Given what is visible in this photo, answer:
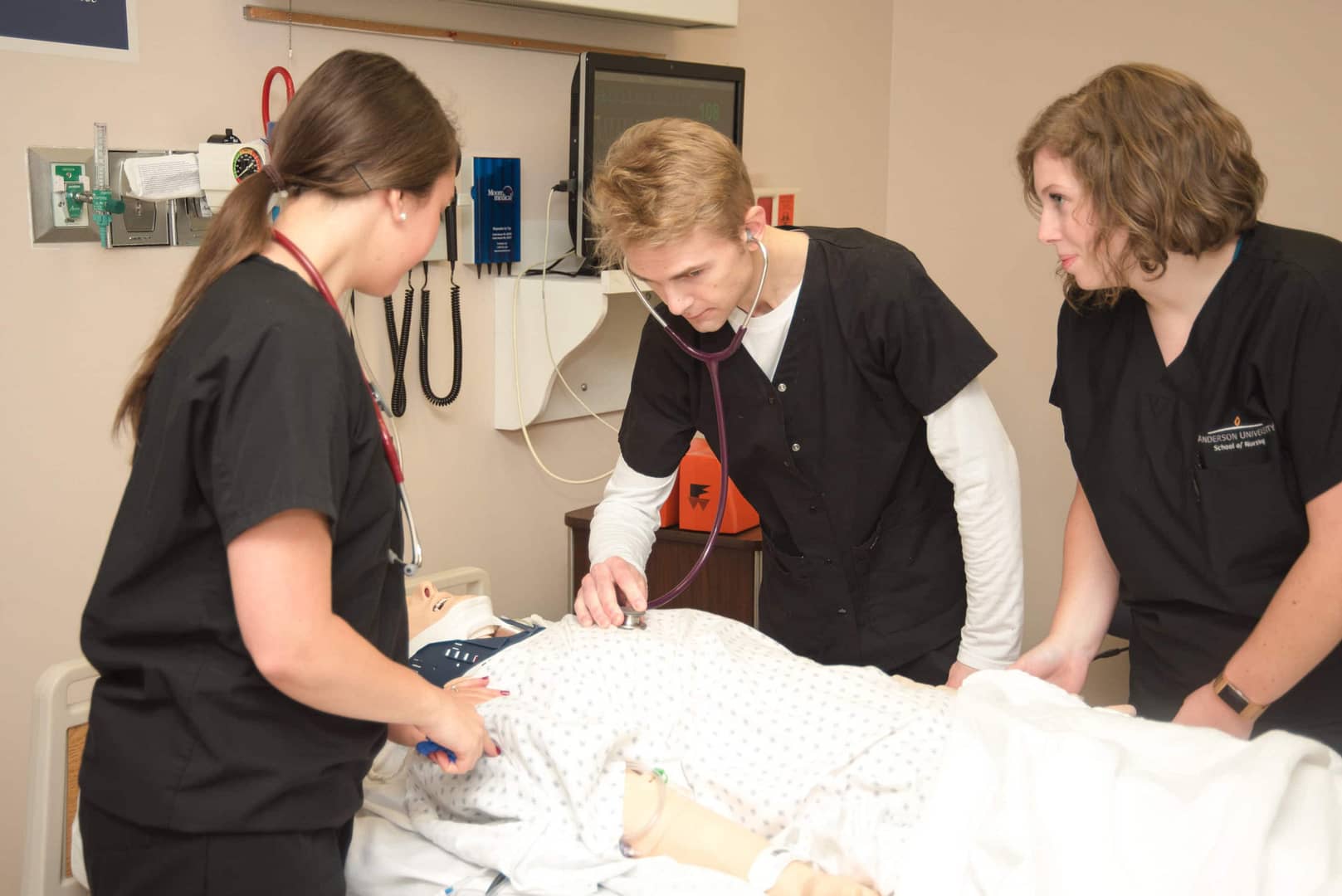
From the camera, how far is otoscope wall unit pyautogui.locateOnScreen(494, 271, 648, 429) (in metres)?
2.41

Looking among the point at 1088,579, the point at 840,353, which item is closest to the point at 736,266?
the point at 840,353

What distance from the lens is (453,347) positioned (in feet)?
7.89

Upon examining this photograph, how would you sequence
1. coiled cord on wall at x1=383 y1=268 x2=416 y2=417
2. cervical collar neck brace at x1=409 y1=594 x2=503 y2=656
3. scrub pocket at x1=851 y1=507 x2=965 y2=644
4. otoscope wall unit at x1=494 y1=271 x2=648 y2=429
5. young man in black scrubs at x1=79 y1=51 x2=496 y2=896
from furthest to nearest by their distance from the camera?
otoscope wall unit at x1=494 y1=271 x2=648 y2=429 < coiled cord on wall at x1=383 y1=268 x2=416 y2=417 < cervical collar neck brace at x1=409 y1=594 x2=503 y2=656 < scrub pocket at x1=851 y1=507 x2=965 y2=644 < young man in black scrubs at x1=79 y1=51 x2=496 y2=896

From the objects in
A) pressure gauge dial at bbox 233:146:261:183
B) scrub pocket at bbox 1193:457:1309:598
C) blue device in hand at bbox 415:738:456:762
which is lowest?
blue device in hand at bbox 415:738:456:762

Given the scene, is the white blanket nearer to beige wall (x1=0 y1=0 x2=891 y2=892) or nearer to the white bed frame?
the white bed frame

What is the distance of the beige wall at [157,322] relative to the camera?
1.80 metres

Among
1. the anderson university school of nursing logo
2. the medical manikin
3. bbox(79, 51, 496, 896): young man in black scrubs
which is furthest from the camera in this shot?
the anderson university school of nursing logo

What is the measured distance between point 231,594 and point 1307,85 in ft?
9.34

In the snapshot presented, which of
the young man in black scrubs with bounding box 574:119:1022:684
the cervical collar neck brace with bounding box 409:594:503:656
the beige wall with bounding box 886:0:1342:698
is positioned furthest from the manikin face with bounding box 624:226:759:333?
the beige wall with bounding box 886:0:1342:698

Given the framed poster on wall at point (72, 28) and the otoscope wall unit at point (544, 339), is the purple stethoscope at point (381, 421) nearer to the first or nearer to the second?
the framed poster on wall at point (72, 28)

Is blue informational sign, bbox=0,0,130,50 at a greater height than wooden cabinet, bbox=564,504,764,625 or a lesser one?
greater

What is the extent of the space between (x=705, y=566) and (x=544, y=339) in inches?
23.4

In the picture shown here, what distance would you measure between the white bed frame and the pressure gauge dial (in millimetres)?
834

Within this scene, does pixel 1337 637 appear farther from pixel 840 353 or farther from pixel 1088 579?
pixel 840 353
